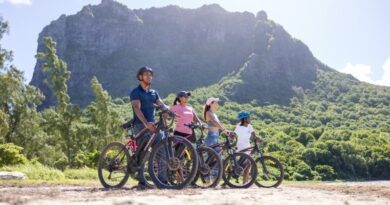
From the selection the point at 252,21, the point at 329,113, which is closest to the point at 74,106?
the point at 329,113

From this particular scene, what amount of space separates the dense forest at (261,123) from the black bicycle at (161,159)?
10.3m

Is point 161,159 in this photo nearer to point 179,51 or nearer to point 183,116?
point 183,116

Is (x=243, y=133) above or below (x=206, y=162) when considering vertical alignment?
above

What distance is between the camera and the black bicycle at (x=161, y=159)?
6672mm

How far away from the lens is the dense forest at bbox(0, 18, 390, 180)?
1037 inches

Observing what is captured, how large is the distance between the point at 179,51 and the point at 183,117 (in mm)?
162384

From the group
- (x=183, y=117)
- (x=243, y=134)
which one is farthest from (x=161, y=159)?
(x=243, y=134)

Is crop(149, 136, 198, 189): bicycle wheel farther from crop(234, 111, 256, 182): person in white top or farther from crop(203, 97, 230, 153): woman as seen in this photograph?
crop(234, 111, 256, 182): person in white top

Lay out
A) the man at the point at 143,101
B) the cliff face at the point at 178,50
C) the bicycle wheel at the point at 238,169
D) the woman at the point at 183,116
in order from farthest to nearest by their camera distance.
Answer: the cliff face at the point at 178,50, the bicycle wheel at the point at 238,169, the woman at the point at 183,116, the man at the point at 143,101

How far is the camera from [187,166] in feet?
23.1

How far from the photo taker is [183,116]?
28.0 feet

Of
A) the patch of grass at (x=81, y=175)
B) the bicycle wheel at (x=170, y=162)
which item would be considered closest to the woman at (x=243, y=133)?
the bicycle wheel at (x=170, y=162)

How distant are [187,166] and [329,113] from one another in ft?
376

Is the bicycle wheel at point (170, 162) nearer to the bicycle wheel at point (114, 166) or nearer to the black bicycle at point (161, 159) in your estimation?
the black bicycle at point (161, 159)
